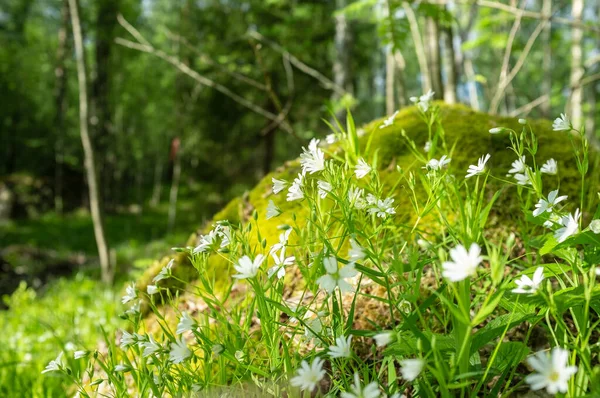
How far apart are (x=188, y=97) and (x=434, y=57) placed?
11.6m

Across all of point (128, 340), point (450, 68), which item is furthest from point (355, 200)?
point (450, 68)

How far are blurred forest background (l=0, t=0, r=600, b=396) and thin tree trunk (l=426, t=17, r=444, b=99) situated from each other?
0.02m

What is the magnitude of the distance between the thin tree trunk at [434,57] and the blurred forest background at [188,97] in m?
0.02

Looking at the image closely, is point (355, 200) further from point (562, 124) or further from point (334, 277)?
point (562, 124)

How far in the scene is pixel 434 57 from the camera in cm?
386

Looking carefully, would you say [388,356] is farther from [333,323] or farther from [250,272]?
[250,272]

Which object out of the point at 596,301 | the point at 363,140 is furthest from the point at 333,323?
the point at 363,140

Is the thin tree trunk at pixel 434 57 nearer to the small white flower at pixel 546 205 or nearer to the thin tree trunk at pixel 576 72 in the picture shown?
the small white flower at pixel 546 205

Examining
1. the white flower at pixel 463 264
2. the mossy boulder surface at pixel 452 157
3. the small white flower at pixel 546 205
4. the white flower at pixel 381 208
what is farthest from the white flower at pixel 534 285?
the mossy boulder surface at pixel 452 157

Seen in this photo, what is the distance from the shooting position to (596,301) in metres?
1.02

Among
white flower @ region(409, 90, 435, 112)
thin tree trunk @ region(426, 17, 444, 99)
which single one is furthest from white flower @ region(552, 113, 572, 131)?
thin tree trunk @ region(426, 17, 444, 99)

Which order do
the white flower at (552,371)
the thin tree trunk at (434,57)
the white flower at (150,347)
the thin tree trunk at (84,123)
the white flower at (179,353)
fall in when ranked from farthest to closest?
1. the thin tree trunk at (84,123)
2. the thin tree trunk at (434,57)
3. the white flower at (150,347)
4. the white flower at (179,353)
5. the white flower at (552,371)

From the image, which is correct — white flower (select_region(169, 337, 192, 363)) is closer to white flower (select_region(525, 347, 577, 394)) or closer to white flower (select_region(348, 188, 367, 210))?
white flower (select_region(348, 188, 367, 210))

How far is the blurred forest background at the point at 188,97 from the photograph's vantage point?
3.85 meters
